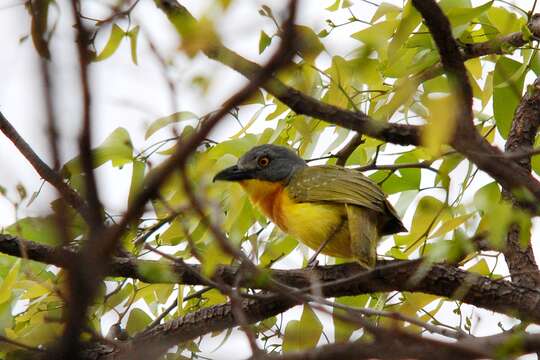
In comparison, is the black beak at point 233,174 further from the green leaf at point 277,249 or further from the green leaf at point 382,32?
the green leaf at point 382,32

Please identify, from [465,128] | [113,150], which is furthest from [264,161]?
[465,128]

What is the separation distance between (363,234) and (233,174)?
34.6 inches

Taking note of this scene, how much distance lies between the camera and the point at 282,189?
5.71 m

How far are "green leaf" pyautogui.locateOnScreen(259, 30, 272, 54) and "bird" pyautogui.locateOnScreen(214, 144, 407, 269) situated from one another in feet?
4.00

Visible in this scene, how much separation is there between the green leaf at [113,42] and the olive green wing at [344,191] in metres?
1.67

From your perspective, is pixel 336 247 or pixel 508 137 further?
pixel 336 247

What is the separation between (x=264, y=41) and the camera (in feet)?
11.6

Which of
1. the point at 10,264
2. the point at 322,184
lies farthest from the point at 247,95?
the point at 322,184

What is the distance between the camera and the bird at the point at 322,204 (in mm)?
4891

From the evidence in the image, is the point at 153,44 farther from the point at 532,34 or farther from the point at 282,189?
the point at 282,189

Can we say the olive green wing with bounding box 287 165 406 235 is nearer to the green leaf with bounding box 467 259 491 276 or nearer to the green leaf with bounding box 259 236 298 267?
the green leaf with bounding box 259 236 298 267

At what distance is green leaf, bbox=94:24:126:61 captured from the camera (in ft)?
12.3

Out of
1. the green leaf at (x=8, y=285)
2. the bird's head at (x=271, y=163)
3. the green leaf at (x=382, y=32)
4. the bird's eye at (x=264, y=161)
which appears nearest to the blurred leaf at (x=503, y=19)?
the green leaf at (x=382, y=32)

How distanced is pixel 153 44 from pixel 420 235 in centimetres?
274
